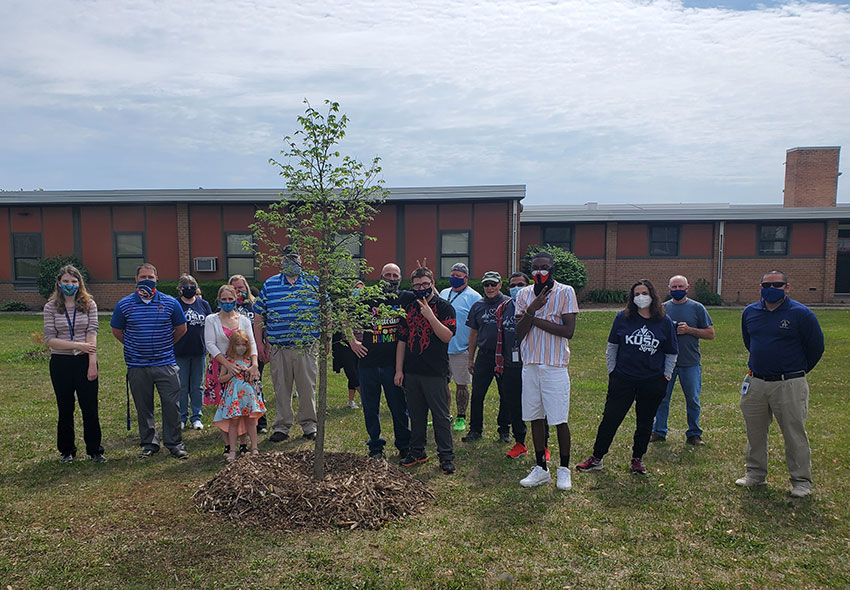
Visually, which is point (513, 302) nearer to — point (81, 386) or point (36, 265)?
point (81, 386)

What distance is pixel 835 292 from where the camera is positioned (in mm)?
26453

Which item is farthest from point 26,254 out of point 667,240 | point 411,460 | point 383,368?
point 667,240

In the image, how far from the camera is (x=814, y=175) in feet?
113

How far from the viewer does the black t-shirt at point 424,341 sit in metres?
5.92

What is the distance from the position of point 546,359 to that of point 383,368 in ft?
5.79

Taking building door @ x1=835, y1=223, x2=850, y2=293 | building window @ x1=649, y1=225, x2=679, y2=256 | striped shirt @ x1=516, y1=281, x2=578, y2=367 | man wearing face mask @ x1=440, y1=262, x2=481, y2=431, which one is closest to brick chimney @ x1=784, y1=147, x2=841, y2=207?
building door @ x1=835, y1=223, x2=850, y2=293

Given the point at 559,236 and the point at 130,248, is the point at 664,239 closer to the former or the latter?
the point at 559,236

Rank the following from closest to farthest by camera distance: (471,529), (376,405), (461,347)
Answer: (471,529), (376,405), (461,347)

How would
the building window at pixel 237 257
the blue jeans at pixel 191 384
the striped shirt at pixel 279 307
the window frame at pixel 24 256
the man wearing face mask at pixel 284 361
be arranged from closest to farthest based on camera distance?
the striped shirt at pixel 279 307
the man wearing face mask at pixel 284 361
the blue jeans at pixel 191 384
the building window at pixel 237 257
the window frame at pixel 24 256

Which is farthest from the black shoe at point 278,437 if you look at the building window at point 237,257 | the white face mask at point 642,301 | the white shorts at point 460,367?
the building window at point 237,257

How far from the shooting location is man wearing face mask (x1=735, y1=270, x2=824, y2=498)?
5270 mm

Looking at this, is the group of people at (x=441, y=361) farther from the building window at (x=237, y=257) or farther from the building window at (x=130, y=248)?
the building window at (x=130, y=248)

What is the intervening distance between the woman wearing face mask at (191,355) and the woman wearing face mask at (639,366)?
4.90m

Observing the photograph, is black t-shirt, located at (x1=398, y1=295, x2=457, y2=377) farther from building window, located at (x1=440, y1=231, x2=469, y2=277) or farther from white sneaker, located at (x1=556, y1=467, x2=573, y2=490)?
building window, located at (x1=440, y1=231, x2=469, y2=277)
